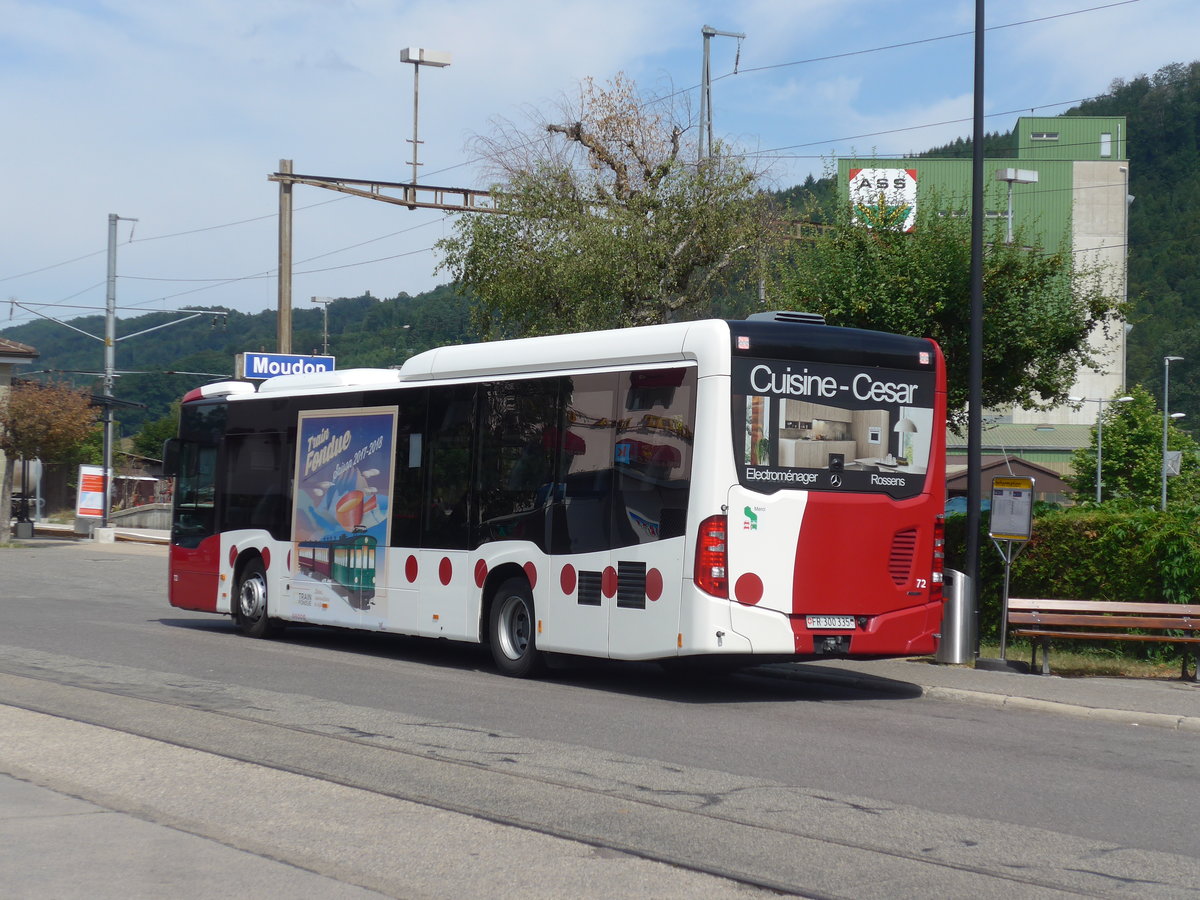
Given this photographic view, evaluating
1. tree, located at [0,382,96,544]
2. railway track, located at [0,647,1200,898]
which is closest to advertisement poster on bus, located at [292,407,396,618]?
railway track, located at [0,647,1200,898]

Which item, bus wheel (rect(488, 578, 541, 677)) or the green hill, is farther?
the green hill

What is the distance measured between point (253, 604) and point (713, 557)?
333 inches

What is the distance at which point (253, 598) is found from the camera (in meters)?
18.4

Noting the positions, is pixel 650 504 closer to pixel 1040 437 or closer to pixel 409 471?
pixel 409 471

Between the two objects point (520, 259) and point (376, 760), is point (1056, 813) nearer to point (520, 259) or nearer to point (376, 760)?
point (376, 760)

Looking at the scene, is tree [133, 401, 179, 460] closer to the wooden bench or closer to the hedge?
the hedge

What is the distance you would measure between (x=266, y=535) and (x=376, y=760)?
31.0 feet

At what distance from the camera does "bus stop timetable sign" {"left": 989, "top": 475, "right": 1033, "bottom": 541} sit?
599 inches

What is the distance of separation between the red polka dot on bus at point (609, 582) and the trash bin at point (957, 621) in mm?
4250

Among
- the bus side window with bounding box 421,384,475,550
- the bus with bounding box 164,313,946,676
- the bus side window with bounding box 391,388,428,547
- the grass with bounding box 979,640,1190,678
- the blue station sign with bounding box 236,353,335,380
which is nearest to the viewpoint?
the bus with bounding box 164,313,946,676

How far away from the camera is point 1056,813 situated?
7.90 meters

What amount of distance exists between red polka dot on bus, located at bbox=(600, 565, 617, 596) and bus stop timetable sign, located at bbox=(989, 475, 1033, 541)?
15.7 feet

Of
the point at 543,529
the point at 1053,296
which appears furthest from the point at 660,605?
the point at 1053,296

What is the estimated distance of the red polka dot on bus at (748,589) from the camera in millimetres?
12000
